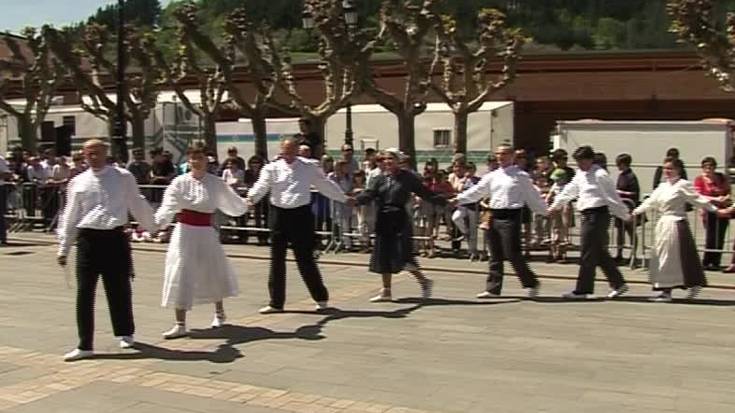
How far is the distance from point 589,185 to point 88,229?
5.90 meters

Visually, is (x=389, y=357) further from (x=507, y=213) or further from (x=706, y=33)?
(x=706, y=33)

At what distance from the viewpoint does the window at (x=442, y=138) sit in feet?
103

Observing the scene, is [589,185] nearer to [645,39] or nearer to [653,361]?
[653,361]

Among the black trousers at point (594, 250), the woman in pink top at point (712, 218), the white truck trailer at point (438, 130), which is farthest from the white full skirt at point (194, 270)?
the white truck trailer at point (438, 130)

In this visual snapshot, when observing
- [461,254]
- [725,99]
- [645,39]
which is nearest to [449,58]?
[725,99]

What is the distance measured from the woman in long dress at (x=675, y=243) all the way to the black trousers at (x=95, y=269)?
20.1 feet

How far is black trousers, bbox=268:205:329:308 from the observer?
10664 mm

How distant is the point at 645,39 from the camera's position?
2793 inches

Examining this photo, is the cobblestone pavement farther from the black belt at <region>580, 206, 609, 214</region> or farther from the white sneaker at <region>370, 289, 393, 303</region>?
the black belt at <region>580, 206, 609, 214</region>

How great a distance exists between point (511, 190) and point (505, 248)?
2.25 feet

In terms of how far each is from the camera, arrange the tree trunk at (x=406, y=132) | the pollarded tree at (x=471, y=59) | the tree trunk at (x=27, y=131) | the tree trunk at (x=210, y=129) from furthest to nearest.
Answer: the tree trunk at (x=27, y=131), the tree trunk at (x=210, y=129), the pollarded tree at (x=471, y=59), the tree trunk at (x=406, y=132)

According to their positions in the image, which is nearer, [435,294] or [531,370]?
[531,370]

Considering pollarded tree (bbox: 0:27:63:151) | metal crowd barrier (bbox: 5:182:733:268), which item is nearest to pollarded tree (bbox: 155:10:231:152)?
pollarded tree (bbox: 0:27:63:151)

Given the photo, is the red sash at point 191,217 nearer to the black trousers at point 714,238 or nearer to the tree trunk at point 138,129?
the black trousers at point 714,238
